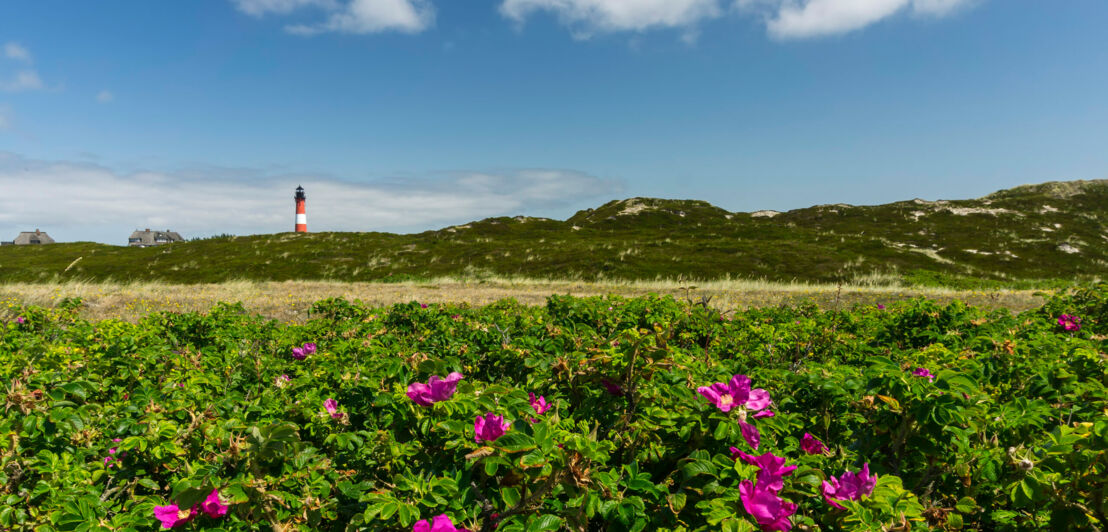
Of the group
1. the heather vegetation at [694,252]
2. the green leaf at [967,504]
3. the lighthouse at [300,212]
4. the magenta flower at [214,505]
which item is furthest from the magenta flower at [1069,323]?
the lighthouse at [300,212]

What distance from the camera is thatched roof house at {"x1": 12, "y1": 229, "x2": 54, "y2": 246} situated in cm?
11475

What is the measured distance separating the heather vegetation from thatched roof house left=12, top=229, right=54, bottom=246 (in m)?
66.6

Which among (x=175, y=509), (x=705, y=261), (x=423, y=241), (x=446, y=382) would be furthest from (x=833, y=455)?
(x=423, y=241)

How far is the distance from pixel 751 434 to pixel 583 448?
0.83 m

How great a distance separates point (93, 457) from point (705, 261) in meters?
36.4

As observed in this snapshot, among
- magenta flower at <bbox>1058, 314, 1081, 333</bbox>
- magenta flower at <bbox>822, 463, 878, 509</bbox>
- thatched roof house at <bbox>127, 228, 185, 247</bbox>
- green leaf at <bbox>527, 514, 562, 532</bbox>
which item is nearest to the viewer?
green leaf at <bbox>527, 514, 562, 532</bbox>

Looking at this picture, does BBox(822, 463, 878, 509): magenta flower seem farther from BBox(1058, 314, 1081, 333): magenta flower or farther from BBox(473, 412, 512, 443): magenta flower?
BBox(1058, 314, 1081, 333): magenta flower

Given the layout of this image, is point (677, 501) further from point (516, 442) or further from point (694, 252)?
point (694, 252)

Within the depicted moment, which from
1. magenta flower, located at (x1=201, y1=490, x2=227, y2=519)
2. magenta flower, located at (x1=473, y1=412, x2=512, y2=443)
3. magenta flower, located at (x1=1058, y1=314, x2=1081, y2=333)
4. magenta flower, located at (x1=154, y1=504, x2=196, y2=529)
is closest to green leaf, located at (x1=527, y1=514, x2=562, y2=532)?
magenta flower, located at (x1=473, y1=412, x2=512, y2=443)

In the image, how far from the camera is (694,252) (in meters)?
40.8

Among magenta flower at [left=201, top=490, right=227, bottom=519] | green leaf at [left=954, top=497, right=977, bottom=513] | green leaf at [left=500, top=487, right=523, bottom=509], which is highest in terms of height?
green leaf at [left=500, top=487, right=523, bottom=509]

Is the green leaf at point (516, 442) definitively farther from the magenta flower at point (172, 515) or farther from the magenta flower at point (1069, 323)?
the magenta flower at point (1069, 323)

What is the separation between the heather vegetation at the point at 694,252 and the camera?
35.0 m

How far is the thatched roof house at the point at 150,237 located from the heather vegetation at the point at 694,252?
236ft
